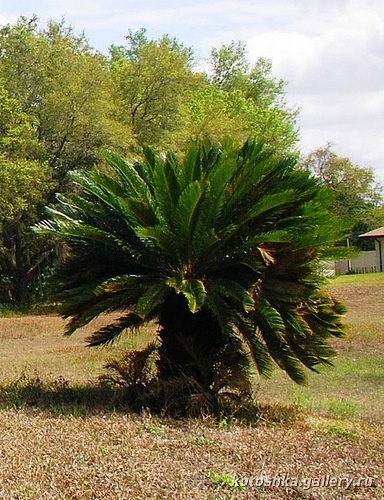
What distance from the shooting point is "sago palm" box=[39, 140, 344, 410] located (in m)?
6.54

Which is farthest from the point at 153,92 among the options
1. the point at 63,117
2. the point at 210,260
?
A: the point at 210,260

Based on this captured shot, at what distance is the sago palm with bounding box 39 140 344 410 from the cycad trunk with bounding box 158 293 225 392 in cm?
1

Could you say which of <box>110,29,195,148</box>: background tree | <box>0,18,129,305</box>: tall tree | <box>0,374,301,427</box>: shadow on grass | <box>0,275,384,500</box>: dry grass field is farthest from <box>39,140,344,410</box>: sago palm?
<box>110,29,195,148</box>: background tree

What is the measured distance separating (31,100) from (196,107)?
9643 mm

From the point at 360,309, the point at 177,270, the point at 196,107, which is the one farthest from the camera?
the point at 196,107

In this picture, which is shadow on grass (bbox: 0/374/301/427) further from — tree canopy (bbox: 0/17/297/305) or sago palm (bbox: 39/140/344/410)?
tree canopy (bbox: 0/17/297/305)

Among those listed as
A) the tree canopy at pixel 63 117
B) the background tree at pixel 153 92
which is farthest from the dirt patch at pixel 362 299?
the background tree at pixel 153 92

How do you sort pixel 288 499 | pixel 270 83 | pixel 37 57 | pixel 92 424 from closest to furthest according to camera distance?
pixel 288 499 → pixel 92 424 → pixel 37 57 → pixel 270 83

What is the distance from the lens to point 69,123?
2616 centimetres

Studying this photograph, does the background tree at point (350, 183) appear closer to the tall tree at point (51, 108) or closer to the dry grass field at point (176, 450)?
the tall tree at point (51, 108)

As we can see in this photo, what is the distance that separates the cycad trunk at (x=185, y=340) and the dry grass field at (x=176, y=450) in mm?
623

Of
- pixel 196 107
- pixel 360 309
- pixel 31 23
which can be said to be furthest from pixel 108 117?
pixel 360 309

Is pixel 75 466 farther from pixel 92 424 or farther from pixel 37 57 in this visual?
pixel 37 57

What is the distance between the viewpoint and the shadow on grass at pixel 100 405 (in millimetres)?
6305
